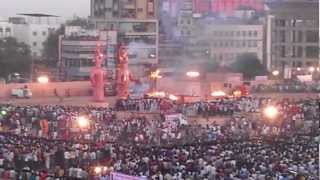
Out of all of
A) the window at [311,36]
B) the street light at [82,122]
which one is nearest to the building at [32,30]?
the window at [311,36]

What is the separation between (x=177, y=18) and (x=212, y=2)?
4805 mm

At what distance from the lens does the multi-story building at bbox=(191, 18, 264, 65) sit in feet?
136

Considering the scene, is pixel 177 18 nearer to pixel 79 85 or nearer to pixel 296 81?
pixel 296 81

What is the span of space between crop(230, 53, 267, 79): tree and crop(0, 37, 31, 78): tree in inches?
406

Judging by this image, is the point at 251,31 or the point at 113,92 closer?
the point at 113,92

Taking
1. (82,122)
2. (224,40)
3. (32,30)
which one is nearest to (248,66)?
(224,40)

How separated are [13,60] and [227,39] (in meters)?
11.4

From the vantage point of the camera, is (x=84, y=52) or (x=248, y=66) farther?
(x=248, y=66)

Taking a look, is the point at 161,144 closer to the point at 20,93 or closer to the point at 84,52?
the point at 20,93

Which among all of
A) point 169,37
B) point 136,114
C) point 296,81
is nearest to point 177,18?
point 169,37

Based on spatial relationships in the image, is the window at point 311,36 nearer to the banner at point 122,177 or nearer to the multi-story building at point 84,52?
the multi-story building at point 84,52

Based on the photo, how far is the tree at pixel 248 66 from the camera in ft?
130

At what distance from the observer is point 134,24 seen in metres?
41.7

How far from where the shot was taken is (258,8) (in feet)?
163
